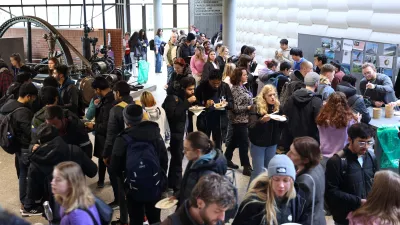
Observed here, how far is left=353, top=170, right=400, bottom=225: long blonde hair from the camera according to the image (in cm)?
287

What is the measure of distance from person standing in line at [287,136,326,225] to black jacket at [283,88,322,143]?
212 cm

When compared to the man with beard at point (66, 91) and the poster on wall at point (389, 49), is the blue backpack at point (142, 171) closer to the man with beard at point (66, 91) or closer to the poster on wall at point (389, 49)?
the man with beard at point (66, 91)

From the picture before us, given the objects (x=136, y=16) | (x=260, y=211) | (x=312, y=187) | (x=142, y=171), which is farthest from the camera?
(x=136, y=16)

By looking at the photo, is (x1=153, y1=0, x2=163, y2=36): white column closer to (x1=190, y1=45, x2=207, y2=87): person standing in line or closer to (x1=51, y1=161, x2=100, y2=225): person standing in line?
(x1=190, y1=45, x2=207, y2=87): person standing in line

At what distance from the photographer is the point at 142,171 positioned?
158 inches

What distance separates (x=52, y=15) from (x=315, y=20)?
47.3ft

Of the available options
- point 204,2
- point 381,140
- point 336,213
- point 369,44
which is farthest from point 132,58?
point 336,213

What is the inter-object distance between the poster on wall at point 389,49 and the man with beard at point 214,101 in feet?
9.49

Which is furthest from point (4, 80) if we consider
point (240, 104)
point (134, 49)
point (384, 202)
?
point (134, 49)

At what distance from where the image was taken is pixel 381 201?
290 cm

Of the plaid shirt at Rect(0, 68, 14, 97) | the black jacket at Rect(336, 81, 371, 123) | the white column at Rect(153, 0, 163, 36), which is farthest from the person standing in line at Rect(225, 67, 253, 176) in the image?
the white column at Rect(153, 0, 163, 36)

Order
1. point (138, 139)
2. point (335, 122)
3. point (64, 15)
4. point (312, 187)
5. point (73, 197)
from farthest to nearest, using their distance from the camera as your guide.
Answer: point (64, 15), point (335, 122), point (138, 139), point (312, 187), point (73, 197)

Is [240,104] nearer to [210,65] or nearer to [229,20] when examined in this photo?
[210,65]

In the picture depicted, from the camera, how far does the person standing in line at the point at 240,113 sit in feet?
20.9
